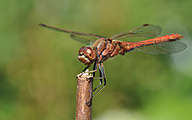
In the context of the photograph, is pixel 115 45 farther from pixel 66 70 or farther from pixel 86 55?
pixel 66 70

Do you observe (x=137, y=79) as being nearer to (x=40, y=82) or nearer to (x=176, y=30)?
(x=176, y=30)

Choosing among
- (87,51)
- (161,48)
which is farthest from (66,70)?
(161,48)

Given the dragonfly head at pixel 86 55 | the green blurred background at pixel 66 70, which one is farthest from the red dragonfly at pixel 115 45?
the green blurred background at pixel 66 70

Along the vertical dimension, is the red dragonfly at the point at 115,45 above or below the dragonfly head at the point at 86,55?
above

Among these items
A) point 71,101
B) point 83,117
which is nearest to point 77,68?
point 71,101

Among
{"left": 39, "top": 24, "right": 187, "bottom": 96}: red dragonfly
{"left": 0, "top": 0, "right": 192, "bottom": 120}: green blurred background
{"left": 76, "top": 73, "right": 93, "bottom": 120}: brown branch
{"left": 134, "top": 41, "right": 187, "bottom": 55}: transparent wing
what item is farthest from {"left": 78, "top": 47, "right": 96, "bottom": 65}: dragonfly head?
{"left": 134, "top": 41, "right": 187, "bottom": 55}: transparent wing

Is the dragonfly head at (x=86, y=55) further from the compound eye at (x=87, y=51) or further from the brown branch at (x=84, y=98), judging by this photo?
the brown branch at (x=84, y=98)
